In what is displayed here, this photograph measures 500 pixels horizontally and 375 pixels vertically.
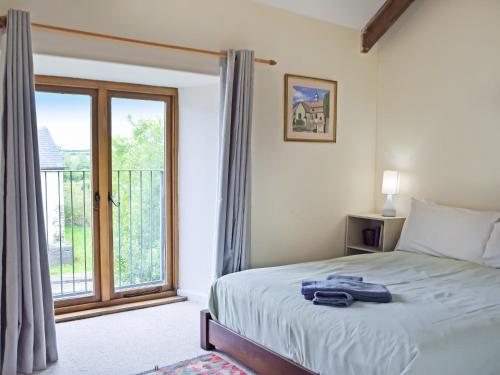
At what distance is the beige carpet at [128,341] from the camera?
2859 mm

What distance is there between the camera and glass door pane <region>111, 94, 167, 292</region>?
4016mm

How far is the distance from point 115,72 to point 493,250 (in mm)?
2898

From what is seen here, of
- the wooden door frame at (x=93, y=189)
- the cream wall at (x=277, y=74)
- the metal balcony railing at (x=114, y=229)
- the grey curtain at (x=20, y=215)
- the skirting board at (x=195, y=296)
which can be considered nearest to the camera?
the grey curtain at (x=20, y=215)

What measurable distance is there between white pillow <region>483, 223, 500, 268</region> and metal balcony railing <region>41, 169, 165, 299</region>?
2584 mm

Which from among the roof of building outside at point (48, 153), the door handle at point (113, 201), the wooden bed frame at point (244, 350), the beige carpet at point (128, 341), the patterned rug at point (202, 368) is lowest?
Answer: the beige carpet at point (128, 341)

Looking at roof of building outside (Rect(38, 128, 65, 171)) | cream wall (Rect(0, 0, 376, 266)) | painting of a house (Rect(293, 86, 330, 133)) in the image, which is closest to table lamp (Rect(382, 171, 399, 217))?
cream wall (Rect(0, 0, 376, 266))

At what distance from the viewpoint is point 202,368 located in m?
2.79

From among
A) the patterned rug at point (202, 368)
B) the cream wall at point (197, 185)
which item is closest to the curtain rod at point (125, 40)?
the cream wall at point (197, 185)

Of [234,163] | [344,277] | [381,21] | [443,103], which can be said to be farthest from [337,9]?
[344,277]

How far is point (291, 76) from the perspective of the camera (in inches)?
154

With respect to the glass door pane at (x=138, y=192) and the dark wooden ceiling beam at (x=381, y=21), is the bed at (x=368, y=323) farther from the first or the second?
the dark wooden ceiling beam at (x=381, y=21)

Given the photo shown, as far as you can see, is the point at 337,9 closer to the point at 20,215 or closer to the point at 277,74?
the point at 277,74

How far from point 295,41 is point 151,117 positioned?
137 cm

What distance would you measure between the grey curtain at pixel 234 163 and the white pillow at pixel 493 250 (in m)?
1.65
